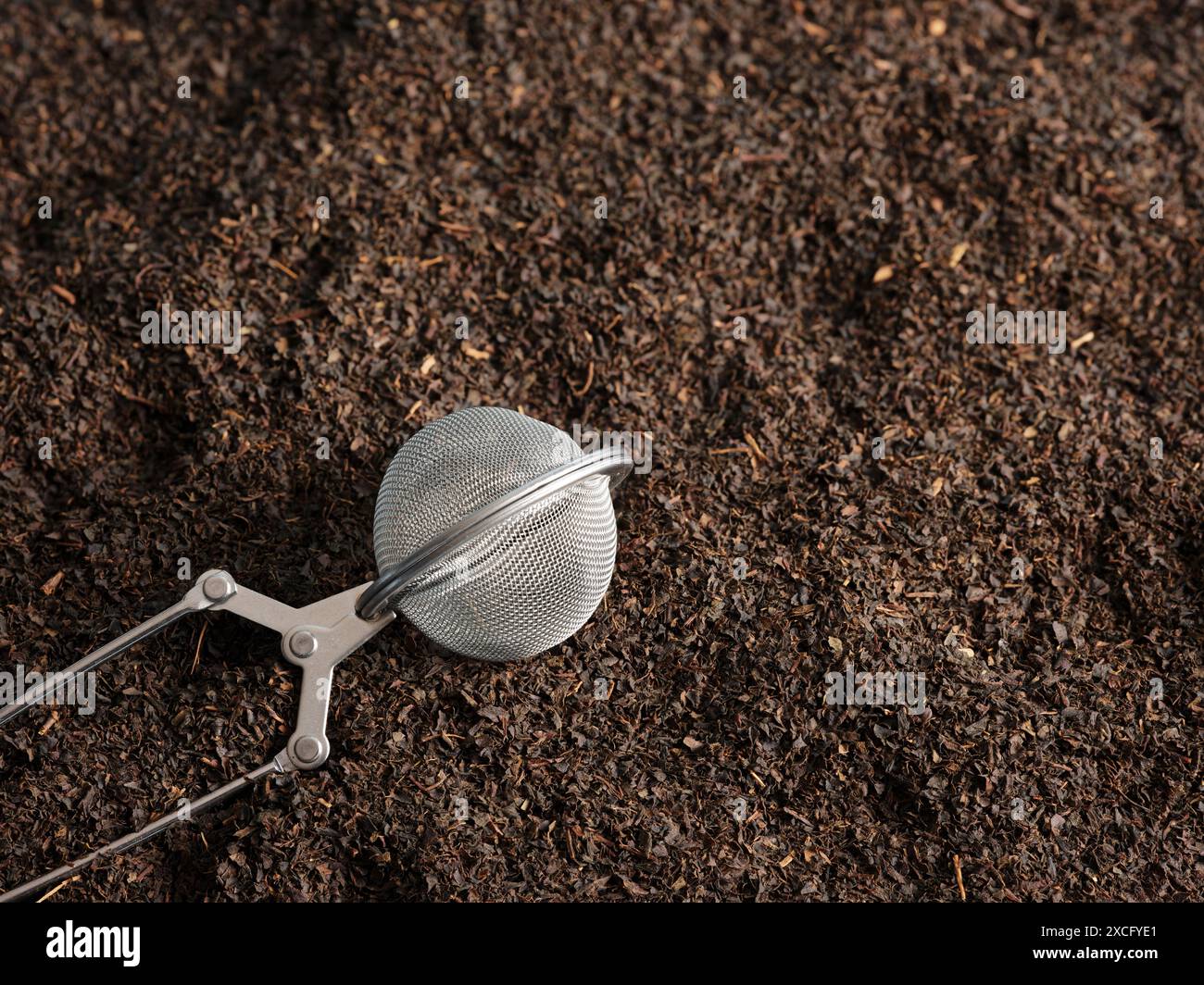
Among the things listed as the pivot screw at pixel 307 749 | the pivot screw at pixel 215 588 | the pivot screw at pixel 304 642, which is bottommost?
the pivot screw at pixel 307 749

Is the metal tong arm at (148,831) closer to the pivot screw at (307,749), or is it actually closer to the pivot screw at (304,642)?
the pivot screw at (307,749)

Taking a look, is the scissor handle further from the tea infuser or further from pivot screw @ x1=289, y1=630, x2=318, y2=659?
pivot screw @ x1=289, y1=630, x2=318, y2=659

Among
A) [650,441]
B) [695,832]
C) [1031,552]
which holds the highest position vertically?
[650,441]

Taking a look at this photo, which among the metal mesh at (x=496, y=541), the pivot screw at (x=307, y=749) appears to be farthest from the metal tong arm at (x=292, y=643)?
the metal mesh at (x=496, y=541)

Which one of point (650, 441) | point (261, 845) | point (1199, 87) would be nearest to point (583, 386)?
point (650, 441)

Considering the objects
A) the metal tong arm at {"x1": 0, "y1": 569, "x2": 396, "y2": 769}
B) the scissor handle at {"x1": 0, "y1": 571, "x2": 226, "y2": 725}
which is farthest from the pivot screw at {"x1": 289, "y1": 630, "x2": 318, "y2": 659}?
the scissor handle at {"x1": 0, "y1": 571, "x2": 226, "y2": 725}

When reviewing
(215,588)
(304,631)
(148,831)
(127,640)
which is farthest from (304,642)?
(148,831)

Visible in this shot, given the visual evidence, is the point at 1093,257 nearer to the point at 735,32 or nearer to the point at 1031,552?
the point at 1031,552
